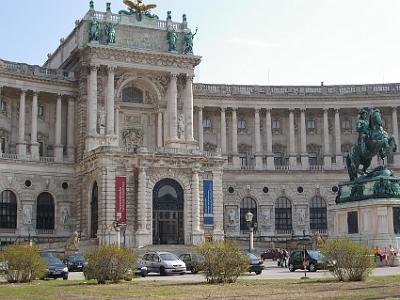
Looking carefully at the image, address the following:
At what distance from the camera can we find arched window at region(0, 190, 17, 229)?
69.0 metres

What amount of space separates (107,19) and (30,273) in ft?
150

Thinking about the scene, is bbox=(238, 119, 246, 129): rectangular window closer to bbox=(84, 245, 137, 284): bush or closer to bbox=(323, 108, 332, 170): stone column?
bbox=(323, 108, 332, 170): stone column

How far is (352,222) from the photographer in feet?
147

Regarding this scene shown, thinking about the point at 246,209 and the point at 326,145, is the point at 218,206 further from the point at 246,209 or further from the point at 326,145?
the point at 326,145

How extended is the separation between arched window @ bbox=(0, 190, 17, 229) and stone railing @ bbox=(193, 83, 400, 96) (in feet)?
84.7

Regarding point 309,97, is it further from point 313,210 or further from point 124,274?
point 124,274

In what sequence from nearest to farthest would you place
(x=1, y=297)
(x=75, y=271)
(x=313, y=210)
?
(x=1, y=297) < (x=75, y=271) < (x=313, y=210)

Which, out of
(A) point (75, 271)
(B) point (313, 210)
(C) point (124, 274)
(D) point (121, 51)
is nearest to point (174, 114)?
(D) point (121, 51)

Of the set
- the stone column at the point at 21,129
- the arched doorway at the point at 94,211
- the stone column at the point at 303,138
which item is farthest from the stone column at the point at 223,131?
→ the stone column at the point at 21,129

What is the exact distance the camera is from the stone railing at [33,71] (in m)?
72.3

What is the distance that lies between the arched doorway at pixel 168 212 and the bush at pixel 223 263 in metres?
35.1

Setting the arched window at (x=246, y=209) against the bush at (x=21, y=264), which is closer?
the bush at (x=21, y=264)

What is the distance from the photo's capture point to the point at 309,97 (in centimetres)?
8412

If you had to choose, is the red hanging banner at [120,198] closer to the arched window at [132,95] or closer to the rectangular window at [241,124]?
the arched window at [132,95]
